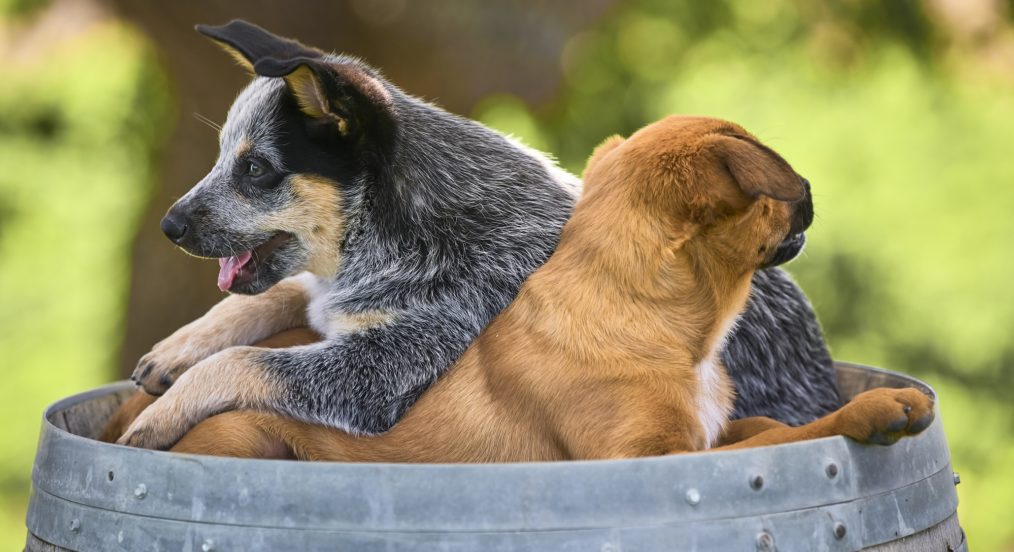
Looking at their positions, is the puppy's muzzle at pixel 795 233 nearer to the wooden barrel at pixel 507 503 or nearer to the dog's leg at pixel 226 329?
the wooden barrel at pixel 507 503

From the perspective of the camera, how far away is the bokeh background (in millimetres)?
5406

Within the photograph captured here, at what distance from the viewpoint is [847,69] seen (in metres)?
5.54

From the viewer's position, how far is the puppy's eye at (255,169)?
2568 mm

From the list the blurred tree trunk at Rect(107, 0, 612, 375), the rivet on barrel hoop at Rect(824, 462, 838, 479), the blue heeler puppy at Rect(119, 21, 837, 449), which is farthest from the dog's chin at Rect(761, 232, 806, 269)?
the blurred tree trunk at Rect(107, 0, 612, 375)

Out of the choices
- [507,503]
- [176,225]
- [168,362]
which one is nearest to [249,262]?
[176,225]

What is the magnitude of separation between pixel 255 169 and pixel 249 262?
0.23m

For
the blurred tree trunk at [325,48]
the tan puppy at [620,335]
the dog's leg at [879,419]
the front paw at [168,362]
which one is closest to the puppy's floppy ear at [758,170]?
the tan puppy at [620,335]

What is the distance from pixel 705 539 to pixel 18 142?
5.18m

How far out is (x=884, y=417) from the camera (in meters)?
1.84

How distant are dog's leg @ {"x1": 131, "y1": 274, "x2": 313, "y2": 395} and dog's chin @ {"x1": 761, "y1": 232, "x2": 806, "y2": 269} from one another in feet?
3.74

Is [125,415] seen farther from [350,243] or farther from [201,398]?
[350,243]

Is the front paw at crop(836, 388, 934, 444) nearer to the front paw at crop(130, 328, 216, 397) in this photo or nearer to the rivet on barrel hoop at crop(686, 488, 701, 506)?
the rivet on barrel hoop at crop(686, 488, 701, 506)

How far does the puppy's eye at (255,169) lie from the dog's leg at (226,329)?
0.32 m

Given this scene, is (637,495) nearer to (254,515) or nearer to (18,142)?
(254,515)
